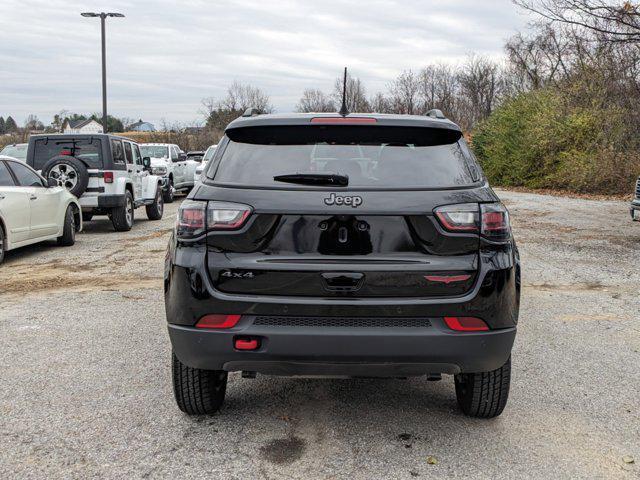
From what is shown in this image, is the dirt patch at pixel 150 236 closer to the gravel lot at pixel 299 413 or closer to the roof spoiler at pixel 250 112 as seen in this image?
the gravel lot at pixel 299 413

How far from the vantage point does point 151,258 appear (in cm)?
978

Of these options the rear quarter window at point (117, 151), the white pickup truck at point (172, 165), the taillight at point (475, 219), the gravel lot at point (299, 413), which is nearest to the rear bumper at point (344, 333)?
the taillight at point (475, 219)

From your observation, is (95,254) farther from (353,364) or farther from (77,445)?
(353,364)

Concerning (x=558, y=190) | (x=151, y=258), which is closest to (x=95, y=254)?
(x=151, y=258)

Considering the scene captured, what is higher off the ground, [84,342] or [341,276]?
[341,276]

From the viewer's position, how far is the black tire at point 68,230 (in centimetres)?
1102

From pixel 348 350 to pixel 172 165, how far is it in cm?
1940

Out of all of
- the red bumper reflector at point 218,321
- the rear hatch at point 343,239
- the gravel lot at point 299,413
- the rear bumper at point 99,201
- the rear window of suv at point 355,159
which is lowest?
the gravel lot at point 299,413

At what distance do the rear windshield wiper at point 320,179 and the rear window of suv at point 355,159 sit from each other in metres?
0.03

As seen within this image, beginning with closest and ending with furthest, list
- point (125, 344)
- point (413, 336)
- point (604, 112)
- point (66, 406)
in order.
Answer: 1. point (413, 336)
2. point (66, 406)
3. point (125, 344)
4. point (604, 112)

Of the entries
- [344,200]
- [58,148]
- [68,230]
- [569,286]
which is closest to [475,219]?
[344,200]

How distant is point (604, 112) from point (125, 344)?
23.6m

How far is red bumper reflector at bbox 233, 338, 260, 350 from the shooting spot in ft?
10.2

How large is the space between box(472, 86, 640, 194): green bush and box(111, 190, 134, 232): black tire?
1672cm
